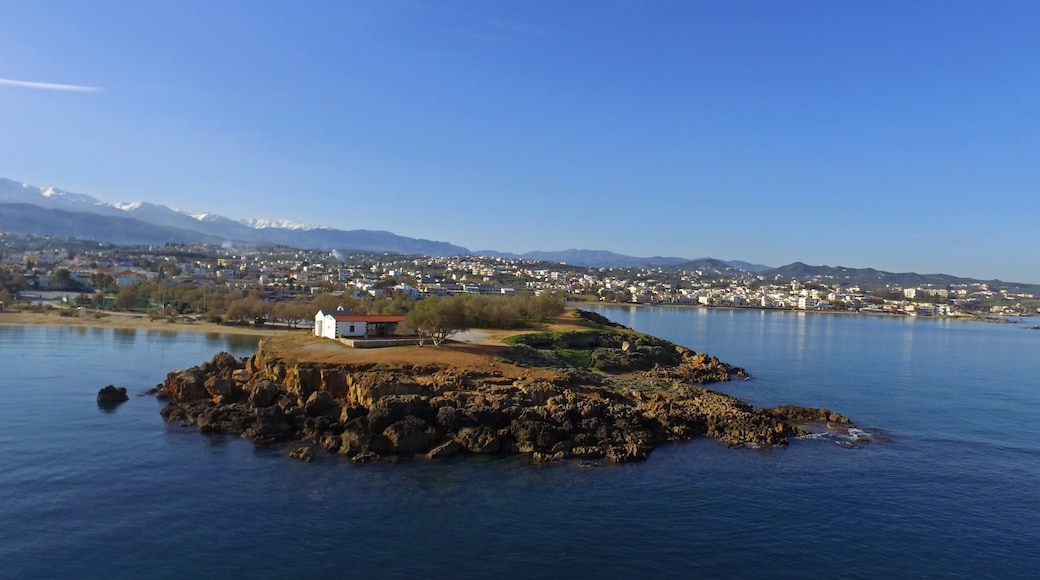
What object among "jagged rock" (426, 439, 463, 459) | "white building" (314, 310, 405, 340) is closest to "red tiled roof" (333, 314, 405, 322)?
"white building" (314, 310, 405, 340)

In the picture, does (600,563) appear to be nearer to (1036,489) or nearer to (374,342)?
(1036,489)

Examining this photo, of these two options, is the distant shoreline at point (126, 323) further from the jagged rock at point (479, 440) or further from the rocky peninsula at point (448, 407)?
the jagged rock at point (479, 440)

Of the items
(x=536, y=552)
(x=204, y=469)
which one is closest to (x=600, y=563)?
(x=536, y=552)

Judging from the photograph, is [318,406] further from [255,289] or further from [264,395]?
[255,289]

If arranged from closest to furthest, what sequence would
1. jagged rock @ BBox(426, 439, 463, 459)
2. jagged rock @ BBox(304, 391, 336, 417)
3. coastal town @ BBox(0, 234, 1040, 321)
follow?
jagged rock @ BBox(426, 439, 463, 459) → jagged rock @ BBox(304, 391, 336, 417) → coastal town @ BBox(0, 234, 1040, 321)

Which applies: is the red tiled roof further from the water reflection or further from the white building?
the water reflection
